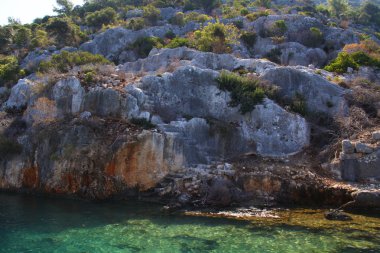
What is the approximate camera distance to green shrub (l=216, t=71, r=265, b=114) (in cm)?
2130

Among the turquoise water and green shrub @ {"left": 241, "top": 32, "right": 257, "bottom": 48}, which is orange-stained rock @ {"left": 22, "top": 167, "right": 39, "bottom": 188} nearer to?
the turquoise water

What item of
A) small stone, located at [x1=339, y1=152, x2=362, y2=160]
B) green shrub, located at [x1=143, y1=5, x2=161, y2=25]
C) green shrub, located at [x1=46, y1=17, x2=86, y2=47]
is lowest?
small stone, located at [x1=339, y1=152, x2=362, y2=160]

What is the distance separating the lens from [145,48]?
3612cm

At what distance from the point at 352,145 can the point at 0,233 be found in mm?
15661

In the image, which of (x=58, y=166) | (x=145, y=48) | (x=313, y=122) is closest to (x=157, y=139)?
(x=58, y=166)

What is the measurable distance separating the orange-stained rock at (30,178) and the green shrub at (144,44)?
19.2 meters

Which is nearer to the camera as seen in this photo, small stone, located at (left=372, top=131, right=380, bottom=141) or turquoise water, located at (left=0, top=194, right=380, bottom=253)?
turquoise water, located at (left=0, top=194, right=380, bottom=253)

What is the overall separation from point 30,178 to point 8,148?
2095 millimetres

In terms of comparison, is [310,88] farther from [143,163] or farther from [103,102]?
[103,102]

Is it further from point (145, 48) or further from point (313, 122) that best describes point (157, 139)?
point (145, 48)

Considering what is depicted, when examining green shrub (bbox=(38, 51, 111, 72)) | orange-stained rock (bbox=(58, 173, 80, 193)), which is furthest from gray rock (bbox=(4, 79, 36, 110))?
orange-stained rock (bbox=(58, 173, 80, 193))

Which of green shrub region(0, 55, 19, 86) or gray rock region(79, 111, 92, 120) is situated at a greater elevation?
green shrub region(0, 55, 19, 86)

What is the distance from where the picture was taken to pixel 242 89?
71.5 feet

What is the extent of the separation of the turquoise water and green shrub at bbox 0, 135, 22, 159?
15.1ft
